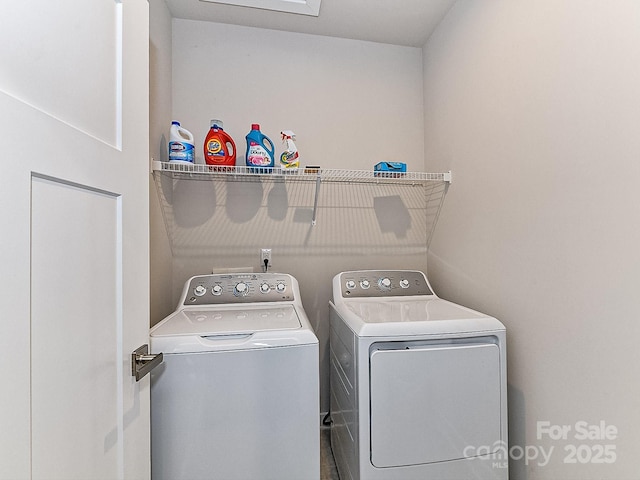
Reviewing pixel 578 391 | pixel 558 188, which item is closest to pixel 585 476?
pixel 578 391

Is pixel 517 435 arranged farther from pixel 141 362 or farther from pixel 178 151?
pixel 178 151

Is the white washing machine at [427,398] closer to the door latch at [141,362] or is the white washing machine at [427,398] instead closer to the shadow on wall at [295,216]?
the door latch at [141,362]

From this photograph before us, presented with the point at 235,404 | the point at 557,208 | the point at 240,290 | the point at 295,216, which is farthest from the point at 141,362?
the point at 557,208

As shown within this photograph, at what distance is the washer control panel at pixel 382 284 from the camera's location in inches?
71.9

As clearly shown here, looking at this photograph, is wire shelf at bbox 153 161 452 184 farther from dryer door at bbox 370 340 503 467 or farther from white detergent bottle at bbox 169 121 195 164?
dryer door at bbox 370 340 503 467

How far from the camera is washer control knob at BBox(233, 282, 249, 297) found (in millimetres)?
1690

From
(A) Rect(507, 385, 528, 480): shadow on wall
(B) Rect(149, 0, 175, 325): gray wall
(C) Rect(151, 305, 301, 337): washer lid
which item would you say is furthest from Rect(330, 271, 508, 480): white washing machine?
(B) Rect(149, 0, 175, 325): gray wall

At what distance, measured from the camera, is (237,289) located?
1696 mm

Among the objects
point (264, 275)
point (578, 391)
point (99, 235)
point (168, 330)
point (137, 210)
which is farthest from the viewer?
point (264, 275)

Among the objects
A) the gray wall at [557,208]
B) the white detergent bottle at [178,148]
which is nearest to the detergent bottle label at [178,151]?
the white detergent bottle at [178,148]

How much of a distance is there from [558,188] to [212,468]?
168 centimetres

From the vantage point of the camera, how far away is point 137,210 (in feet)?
3.25

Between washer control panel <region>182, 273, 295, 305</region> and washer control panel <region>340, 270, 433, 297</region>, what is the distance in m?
0.35

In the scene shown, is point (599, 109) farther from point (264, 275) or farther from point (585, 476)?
point (264, 275)
